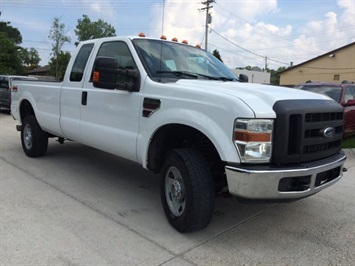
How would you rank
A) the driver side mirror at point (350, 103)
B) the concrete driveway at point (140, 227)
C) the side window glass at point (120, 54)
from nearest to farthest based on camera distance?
the concrete driveway at point (140, 227) < the side window glass at point (120, 54) < the driver side mirror at point (350, 103)

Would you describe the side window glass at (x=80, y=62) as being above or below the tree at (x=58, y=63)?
below

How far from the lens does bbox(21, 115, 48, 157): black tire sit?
21.7ft

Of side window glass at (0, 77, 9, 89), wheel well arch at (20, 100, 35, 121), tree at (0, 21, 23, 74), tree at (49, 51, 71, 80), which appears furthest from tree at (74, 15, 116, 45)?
wheel well arch at (20, 100, 35, 121)

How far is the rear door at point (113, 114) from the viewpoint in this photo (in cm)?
428

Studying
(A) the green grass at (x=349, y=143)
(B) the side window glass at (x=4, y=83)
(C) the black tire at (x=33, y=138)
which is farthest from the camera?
(B) the side window glass at (x=4, y=83)

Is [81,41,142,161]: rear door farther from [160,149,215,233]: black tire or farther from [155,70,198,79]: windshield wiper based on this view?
[160,149,215,233]: black tire

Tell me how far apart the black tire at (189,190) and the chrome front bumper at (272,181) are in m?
0.34

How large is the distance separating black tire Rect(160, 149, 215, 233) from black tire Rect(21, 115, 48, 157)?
360 centimetres

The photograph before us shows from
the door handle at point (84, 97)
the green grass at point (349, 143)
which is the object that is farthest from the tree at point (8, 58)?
the door handle at point (84, 97)

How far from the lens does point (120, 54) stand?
15.5 ft

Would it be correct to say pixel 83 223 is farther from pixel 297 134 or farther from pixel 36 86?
pixel 36 86

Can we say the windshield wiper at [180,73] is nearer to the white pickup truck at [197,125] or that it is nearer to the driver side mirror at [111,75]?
the white pickup truck at [197,125]

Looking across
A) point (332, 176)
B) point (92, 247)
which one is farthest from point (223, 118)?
point (92, 247)

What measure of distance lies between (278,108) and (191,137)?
1.15 m
